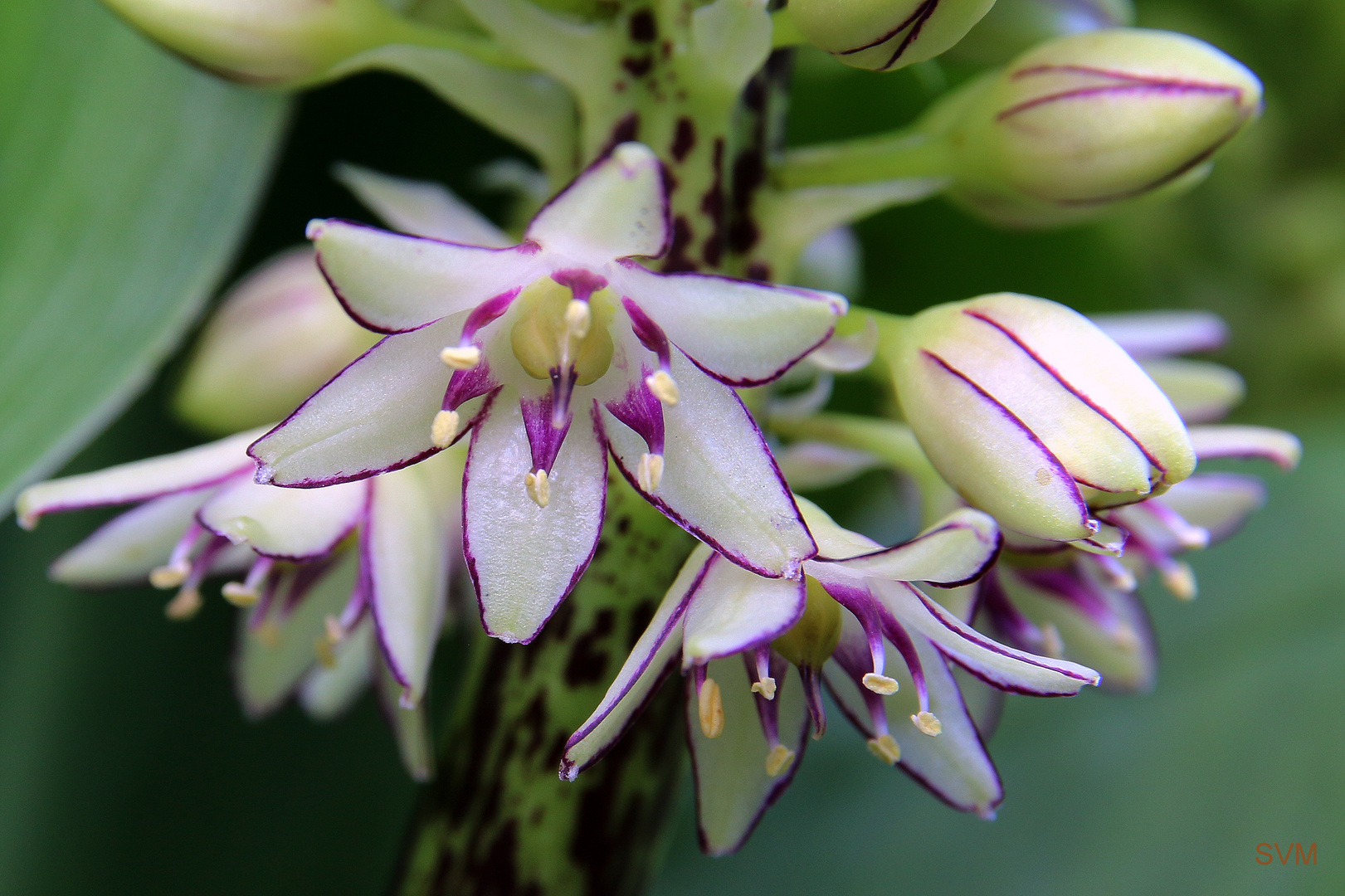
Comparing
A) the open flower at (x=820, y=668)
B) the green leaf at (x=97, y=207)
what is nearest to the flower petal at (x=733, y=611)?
the open flower at (x=820, y=668)

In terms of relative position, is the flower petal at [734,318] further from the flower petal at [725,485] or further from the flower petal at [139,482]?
the flower petal at [139,482]

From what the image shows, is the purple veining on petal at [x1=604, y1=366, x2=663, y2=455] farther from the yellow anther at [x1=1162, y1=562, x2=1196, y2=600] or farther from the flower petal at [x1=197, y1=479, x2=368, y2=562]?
the yellow anther at [x1=1162, y1=562, x2=1196, y2=600]

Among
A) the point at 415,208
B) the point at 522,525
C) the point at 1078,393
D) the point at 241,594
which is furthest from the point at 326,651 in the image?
the point at 1078,393

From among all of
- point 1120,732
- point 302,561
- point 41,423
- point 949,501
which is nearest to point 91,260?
point 41,423

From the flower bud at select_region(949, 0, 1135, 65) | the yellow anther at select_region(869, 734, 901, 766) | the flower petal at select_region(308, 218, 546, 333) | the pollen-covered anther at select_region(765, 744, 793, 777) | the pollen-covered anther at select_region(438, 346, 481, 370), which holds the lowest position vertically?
the pollen-covered anther at select_region(765, 744, 793, 777)

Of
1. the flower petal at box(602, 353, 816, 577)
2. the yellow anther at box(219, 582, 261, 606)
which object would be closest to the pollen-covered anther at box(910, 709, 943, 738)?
the flower petal at box(602, 353, 816, 577)

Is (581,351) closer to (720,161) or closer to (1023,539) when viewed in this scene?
(720,161)
